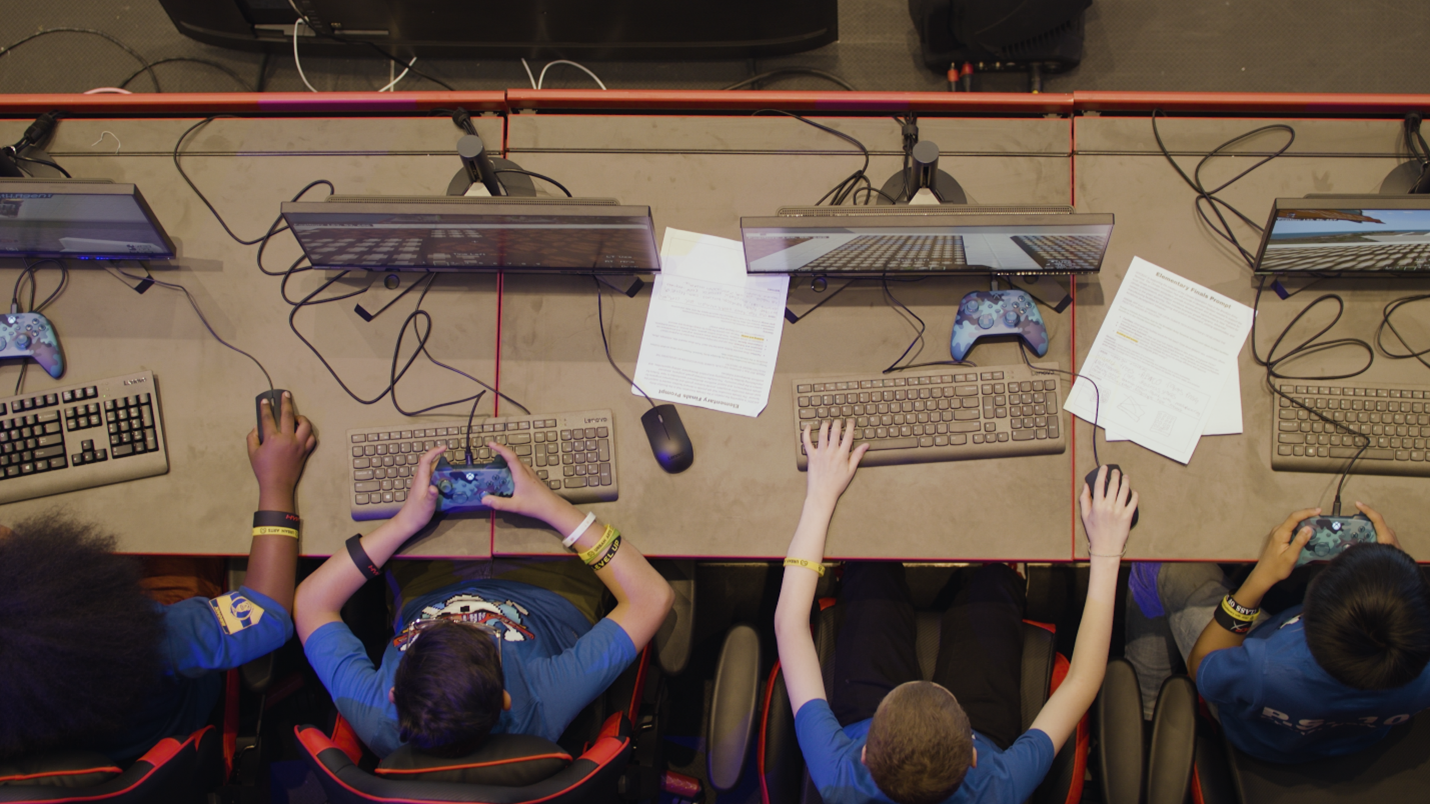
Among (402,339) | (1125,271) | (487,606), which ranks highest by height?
(1125,271)

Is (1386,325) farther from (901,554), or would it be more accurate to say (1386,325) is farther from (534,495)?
(534,495)

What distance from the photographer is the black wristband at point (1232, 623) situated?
1533 mm

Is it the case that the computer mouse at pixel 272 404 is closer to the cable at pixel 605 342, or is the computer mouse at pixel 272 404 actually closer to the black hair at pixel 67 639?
the black hair at pixel 67 639

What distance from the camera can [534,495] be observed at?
1453mm

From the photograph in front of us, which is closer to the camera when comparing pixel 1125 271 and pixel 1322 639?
pixel 1322 639

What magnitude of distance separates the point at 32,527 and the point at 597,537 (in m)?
0.96

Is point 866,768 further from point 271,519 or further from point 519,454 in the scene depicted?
point 271,519

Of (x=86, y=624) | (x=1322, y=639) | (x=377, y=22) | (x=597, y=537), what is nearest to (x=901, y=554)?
(x=597, y=537)

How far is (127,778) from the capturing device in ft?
4.23

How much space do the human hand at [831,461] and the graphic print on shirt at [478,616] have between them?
0.60 meters

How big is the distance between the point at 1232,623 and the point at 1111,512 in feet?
1.22

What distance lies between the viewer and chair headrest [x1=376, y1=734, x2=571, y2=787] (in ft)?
4.10

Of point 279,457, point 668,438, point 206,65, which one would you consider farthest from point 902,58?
point 206,65

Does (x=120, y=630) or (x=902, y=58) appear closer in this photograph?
(x=120, y=630)
